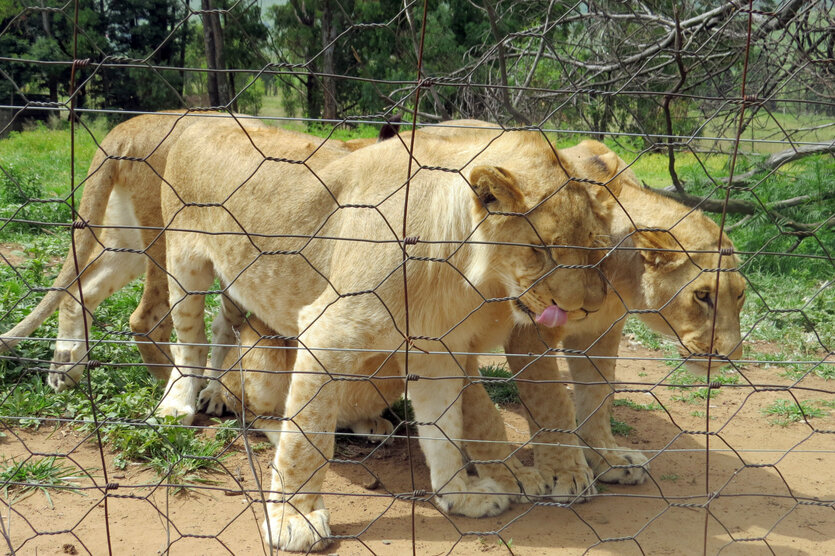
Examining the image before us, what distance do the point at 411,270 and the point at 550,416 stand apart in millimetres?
1142

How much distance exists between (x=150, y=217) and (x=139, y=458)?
1507 mm

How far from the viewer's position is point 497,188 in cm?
291

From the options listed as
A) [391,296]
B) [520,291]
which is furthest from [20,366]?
[520,291]

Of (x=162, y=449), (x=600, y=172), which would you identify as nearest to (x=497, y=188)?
(x=600, y=172)

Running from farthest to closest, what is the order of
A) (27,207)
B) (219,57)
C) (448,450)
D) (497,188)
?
(219,57) → (27,207) → (448,450) → (497,188)

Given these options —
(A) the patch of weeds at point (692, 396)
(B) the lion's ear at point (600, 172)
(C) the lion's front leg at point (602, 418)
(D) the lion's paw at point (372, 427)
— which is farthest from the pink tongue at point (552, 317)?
(A) the patch of weeds at point (692, 396)

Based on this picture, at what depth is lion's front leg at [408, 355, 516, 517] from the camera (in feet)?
11.9

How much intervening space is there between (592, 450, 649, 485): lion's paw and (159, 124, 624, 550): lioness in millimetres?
646

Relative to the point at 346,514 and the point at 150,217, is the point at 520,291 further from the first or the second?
the point at 150,217

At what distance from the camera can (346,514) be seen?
3.56 meters

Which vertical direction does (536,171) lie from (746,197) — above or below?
above

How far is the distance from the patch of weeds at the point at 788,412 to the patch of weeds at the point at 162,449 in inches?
118

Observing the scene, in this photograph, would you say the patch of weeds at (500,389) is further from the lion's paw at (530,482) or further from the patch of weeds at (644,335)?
the patch of weeds at (644,335)

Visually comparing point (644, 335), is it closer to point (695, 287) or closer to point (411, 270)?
point (695, 287)
